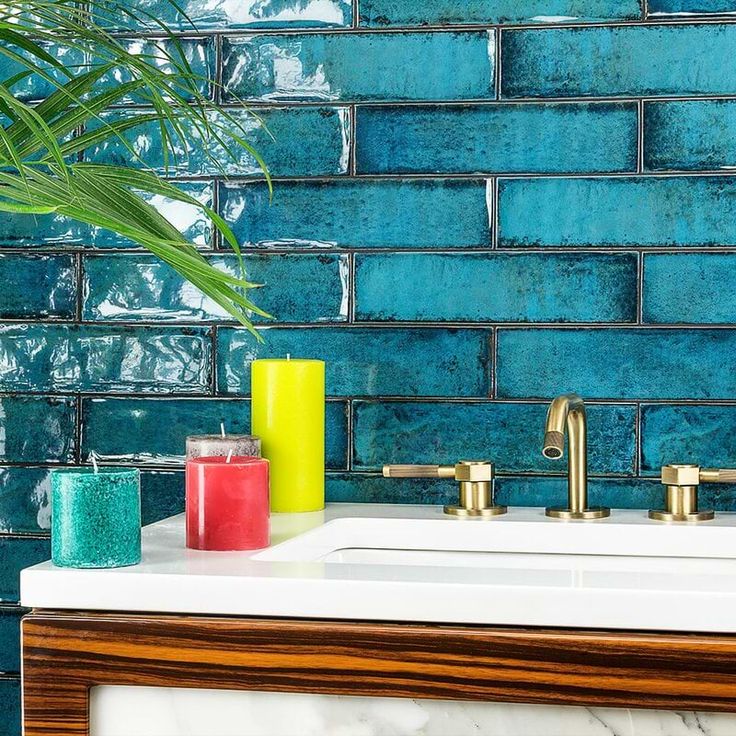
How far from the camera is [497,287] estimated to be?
58.1 inches

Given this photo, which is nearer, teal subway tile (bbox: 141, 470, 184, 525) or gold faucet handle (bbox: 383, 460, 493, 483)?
gold faucet handle (bbox: 383, 460, 493, 483)

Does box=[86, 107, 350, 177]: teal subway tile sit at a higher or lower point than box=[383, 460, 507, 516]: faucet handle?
higher

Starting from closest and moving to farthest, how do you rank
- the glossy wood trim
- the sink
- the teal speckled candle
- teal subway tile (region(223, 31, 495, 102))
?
the glossy wood trim, the teal speckled candle, the sink, teal subway tile (region(223, 31, 495, 102))

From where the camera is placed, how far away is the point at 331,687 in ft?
3.10

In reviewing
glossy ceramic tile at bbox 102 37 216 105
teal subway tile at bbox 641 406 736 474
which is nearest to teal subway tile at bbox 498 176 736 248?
teal subway tile at bbox 641 406 736 474

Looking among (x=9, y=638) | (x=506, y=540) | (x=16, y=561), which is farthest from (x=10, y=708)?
(x=506, y=540)

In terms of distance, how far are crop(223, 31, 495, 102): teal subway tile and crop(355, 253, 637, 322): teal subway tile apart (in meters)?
0.23

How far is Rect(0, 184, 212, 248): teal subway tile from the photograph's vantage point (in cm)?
155

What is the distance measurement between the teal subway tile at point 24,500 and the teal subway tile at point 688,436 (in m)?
0.84

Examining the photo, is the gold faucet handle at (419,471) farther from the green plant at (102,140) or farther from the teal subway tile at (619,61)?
the teal subway tile at (619,61)

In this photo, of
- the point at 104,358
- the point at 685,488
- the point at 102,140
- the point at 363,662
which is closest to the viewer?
the point at 363,662

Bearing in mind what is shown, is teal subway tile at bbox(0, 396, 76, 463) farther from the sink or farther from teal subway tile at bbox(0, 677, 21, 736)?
the sink

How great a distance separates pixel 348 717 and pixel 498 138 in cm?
83

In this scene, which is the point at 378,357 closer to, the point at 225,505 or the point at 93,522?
the point at 225,505
